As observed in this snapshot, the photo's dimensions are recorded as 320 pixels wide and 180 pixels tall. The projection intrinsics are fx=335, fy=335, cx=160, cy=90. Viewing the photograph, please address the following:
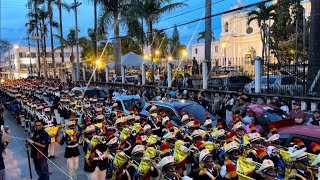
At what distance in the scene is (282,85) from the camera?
43.2 ft

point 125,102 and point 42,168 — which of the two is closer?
point 42,168

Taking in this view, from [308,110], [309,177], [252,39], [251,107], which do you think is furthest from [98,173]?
[252,39]

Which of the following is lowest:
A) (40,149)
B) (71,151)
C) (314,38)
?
(71,151)

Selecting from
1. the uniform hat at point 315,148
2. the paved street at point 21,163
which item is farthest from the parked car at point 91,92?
the uniform hat at point 315,148

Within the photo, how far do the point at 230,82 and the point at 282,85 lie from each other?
15.0 feet

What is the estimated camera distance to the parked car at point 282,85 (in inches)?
503

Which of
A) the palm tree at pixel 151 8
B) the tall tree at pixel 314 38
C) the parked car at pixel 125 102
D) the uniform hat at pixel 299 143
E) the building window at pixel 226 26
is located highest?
the building window at pixel 226 26

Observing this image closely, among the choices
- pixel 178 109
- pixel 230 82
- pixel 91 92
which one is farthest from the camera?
pixel 230 82

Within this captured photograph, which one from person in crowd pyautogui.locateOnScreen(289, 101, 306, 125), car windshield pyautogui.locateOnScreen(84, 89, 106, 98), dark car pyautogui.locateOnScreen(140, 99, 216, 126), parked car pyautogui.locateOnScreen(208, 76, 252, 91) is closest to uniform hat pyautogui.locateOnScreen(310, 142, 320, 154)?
person in crowd pyautogui.locateOnScreen(289, 101, 306, 125)

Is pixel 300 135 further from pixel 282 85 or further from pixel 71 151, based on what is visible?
pixel 282 85

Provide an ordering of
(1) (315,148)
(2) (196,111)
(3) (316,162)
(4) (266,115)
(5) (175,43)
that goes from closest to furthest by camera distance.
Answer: (3) (316,162), (1) (315,148), (4) (266,115), (2) (196,111), (5) (175,43)

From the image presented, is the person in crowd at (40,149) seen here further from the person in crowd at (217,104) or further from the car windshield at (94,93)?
the car windshield at (94,93)

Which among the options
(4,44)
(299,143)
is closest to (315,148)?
(299,143)

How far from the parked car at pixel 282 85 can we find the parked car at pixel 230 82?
104 inches
